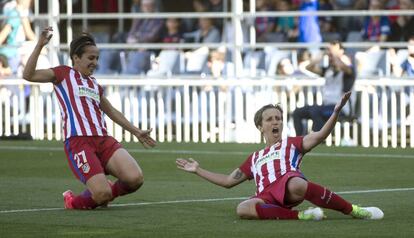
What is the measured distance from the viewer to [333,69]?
2353 cm

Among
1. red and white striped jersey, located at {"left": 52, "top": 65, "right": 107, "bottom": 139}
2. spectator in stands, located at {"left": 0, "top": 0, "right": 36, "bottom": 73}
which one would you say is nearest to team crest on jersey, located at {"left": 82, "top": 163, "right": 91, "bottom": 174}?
red and white striped jersey, located at {"left": 52, "top": 65, "right": 107, "bottom": 139}

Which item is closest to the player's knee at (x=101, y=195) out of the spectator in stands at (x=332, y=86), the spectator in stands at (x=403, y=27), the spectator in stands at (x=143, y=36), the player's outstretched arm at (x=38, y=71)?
the player's outstretched arm at (x=38, y=71)

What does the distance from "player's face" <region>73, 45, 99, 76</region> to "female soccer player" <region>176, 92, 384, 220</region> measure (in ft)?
6.42

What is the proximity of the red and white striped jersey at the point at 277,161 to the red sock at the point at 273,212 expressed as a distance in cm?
20

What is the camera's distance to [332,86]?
23547mm

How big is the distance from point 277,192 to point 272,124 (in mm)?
623

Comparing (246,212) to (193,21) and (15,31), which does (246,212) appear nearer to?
(15,31)

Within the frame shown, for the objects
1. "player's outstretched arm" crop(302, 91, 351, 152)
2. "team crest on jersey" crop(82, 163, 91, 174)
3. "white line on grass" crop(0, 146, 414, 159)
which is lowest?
"white line on grass" crop(0, 146, 414, 159)

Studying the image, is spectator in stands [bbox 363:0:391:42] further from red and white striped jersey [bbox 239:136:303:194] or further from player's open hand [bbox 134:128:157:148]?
red and white striped jersey [bbox 239:136:303:194]

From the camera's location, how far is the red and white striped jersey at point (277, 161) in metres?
12.2

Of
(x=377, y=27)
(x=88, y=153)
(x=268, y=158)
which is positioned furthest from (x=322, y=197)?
(x=377, y=27)

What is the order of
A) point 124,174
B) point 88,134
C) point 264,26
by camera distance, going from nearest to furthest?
point 124,174
point 88,134
point 264,26

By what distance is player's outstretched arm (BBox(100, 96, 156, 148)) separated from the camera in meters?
13.6

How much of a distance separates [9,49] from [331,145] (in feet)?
24.6
